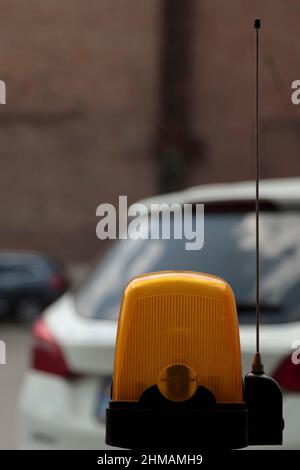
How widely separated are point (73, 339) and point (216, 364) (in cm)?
Answer: 84

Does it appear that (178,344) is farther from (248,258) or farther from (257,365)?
(248,258)

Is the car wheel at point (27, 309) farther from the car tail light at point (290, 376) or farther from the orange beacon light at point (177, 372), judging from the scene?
the orange beacon light at point (177, 372)

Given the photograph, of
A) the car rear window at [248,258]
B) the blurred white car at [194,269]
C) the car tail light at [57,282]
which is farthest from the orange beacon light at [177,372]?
the car tail light at [57,282]

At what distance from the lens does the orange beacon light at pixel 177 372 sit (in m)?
0.49

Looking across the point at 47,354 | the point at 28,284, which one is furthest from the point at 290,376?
the point at 28,284

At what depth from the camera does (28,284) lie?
13594mm

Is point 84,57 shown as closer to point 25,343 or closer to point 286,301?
point 286,301

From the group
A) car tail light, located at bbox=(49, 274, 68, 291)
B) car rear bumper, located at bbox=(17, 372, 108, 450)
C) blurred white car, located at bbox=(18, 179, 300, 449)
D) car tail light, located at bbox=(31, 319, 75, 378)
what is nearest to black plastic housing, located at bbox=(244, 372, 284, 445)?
blurred white car, located at bbox=(18, 179, 300, 449)

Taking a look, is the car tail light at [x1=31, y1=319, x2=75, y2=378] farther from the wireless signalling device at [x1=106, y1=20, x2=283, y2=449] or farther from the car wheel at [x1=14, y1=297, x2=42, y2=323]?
the car wheel at [x1=14, y1=297, x2=42, y2=323]

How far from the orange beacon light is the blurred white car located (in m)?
0.14

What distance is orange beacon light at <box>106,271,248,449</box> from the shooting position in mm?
494

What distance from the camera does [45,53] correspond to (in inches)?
34.4

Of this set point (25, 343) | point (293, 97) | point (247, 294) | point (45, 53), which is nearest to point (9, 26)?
point (45, 53)
